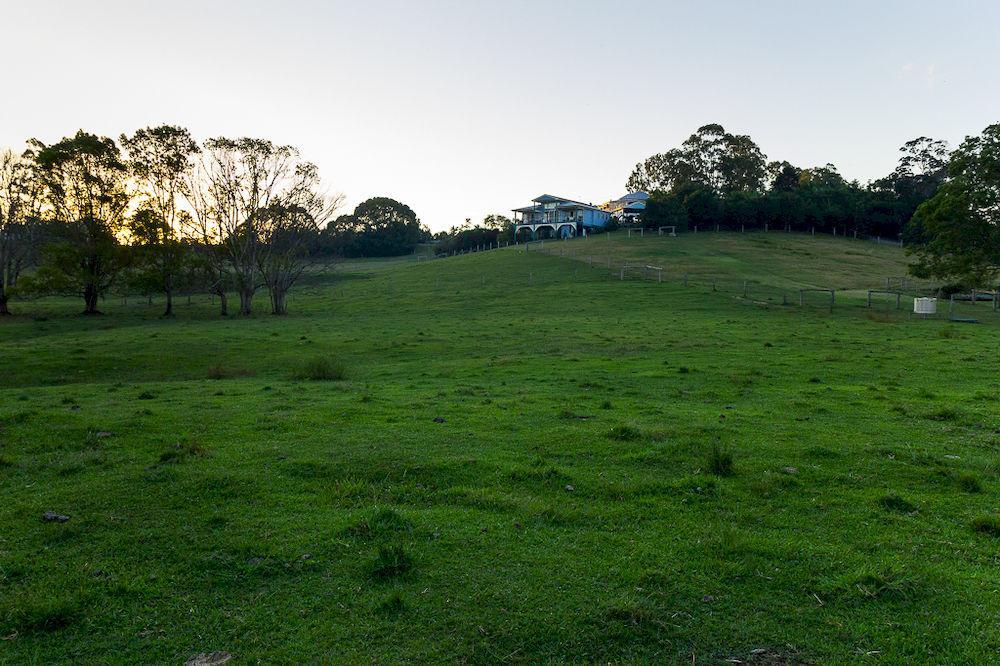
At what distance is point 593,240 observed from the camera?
10306 cm

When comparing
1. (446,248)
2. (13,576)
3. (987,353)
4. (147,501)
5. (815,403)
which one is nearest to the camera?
(13,576)

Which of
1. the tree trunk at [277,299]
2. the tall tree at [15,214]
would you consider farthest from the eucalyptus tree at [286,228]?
the tall tree at [15,214]

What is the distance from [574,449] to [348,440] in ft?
14.1

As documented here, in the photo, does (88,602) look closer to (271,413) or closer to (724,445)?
(271,413)

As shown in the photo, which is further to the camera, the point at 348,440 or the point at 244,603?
the point at 348,440

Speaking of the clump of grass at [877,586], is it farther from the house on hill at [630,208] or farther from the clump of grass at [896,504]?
the house on hill at [630,208]

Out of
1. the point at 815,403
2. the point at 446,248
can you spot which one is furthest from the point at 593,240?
the point at 815,403

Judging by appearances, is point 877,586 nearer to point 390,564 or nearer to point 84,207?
point 390,564

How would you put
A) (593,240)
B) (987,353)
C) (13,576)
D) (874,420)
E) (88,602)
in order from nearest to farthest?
(88,602)
(13,576)
(874,420)
(987,353)
(593,240)

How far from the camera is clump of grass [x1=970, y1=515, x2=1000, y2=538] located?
771cm

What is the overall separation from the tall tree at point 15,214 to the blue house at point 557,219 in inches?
3201

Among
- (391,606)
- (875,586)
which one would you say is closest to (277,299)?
(391,606)

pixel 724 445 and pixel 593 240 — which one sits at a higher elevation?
pixel 593 240

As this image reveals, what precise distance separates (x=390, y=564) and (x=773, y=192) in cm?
12419
